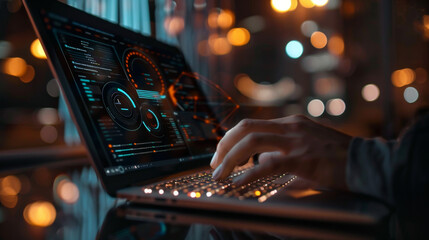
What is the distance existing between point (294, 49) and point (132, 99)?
5.11m

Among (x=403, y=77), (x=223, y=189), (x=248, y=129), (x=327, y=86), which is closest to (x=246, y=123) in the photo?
(x=248, y=129)

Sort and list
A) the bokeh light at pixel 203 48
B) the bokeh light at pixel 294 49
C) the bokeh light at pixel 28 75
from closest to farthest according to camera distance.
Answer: the bokeh light at pixel 203 48
the bokeh light at pixel 28 75
the bokeh light at pixel 294 49

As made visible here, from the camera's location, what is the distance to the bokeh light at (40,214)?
0.48 m

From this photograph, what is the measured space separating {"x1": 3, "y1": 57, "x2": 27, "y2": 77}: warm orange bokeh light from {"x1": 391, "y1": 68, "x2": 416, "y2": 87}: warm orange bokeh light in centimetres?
474

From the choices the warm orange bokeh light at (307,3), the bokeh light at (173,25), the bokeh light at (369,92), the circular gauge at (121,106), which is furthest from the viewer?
the warm orange bokeh light at (307,3)

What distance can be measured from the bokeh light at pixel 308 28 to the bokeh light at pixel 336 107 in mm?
1282

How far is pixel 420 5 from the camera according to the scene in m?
1.64

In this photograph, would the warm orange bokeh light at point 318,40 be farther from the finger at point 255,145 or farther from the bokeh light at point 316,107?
the finger at point 255,145

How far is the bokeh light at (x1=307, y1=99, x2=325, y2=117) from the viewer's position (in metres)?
5.37

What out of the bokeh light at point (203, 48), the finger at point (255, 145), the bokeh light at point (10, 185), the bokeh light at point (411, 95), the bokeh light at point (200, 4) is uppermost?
the bokeh light at point (200, 4)

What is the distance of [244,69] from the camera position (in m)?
4.82

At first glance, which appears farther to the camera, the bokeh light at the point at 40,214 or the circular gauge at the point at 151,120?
the circular gauge at the point at 151,120

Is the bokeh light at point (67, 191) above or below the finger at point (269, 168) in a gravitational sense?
below

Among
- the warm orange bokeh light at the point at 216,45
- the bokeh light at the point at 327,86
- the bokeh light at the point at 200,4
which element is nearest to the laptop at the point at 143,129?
the bokeh light at the point at 200,4
